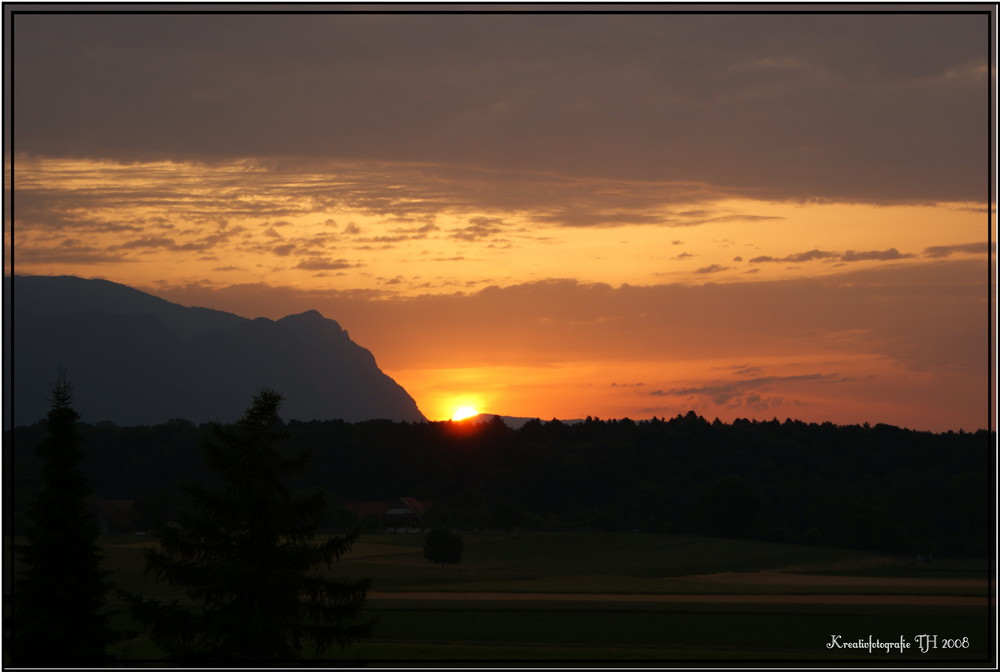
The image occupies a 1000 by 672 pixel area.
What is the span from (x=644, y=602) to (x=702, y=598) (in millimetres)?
5125

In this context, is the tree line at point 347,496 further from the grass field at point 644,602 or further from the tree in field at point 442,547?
the grass field at point 644,602

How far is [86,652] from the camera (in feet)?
89.6

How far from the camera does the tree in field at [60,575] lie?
2694cm

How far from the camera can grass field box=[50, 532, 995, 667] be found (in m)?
37.4

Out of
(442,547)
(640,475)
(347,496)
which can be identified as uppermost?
(640,475)

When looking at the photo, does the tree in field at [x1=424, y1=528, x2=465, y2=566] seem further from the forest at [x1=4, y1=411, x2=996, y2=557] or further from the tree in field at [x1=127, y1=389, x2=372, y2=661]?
the tree in field at [x1=127, y1=389, x2=372, y2=661]

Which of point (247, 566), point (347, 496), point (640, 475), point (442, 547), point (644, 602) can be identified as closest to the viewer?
point (247, 566)

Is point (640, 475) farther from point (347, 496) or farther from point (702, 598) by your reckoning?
point (702, 598)

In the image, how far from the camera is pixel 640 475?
147 m

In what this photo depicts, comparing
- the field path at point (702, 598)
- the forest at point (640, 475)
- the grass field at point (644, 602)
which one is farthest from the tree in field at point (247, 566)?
the forest at point (640, 475)

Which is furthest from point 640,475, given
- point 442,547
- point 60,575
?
point 60,575

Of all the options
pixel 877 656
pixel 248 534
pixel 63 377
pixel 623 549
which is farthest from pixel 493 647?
pixel 623 549

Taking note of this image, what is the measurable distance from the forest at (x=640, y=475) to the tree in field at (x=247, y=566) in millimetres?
82818

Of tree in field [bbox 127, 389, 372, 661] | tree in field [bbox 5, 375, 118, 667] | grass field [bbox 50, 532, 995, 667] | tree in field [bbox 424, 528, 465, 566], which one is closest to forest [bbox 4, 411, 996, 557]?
grass field [bbox 50, 532, 995, 667]
